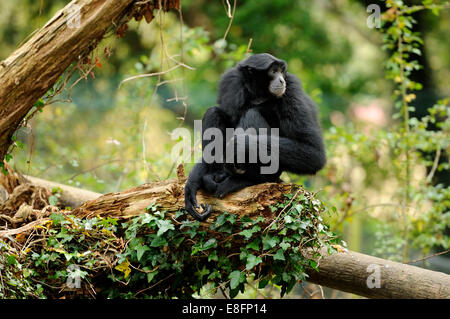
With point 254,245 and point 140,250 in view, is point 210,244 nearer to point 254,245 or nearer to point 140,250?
point 254,245

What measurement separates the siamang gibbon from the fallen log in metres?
0.18

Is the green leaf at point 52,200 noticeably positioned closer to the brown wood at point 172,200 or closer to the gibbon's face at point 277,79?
the brown wood at point 172,200

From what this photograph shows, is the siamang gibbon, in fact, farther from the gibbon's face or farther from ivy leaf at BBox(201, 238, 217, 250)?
ivy leaf at BBox(201, 238, 217, 250)

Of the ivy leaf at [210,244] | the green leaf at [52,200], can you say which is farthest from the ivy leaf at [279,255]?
the green leaf at [52,200]

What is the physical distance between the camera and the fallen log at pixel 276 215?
3.96m

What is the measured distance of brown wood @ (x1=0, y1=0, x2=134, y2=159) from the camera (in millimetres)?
4027

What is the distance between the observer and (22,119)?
429 centimetres

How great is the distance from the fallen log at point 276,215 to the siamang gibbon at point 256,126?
0.58 ft

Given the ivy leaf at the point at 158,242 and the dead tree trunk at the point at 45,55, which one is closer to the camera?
the dead tree trunk at the point at 45,55

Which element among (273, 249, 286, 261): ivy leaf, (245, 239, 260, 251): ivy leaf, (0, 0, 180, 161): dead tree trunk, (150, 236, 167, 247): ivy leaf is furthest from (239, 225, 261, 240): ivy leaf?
(0, 0, 180, 161): dead tree trunk

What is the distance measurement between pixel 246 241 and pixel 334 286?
135 centimetres

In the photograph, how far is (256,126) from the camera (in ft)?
14.9

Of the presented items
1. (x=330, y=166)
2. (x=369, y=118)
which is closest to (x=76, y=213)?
(x=330, y=166)
